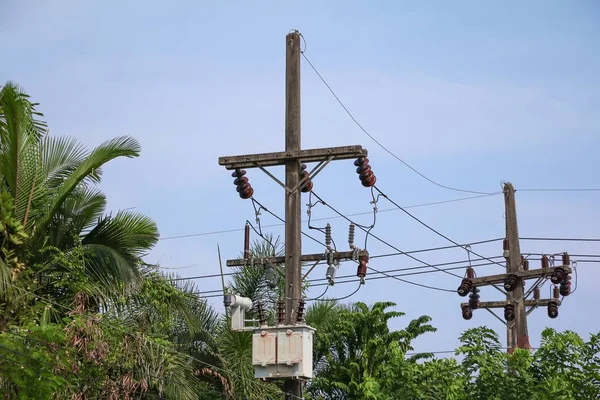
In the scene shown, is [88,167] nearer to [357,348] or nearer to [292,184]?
[292,184]

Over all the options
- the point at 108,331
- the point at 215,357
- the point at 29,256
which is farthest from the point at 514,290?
the point at 29,256

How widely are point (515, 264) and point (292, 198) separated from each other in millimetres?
10931

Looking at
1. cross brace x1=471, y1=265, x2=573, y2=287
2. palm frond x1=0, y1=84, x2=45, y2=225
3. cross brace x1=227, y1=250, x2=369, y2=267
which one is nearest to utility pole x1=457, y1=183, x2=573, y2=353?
cross brace x1=471, y1=265, x2=573, y2=287

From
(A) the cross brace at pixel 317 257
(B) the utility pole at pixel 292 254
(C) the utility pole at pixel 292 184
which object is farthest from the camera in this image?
(A) the cross brace at pixel 317 257

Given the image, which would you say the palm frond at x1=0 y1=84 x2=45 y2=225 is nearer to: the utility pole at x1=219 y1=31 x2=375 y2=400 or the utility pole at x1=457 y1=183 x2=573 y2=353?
the utility pole at x1=219 y1=31 x2=375 y2=400

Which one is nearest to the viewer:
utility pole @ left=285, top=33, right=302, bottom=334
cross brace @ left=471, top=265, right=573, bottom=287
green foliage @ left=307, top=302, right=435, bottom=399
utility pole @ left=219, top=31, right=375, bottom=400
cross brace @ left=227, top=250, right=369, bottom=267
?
utility pole @ left=219, top=31, right=375, bottom=400

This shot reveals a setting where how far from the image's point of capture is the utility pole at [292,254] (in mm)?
18109

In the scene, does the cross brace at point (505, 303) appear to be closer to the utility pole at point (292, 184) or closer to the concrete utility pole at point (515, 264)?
the concrete utility pole at point (515, 264)

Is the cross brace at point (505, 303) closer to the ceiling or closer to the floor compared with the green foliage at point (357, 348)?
closer to the ceiling

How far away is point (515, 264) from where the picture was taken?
28.3 metres

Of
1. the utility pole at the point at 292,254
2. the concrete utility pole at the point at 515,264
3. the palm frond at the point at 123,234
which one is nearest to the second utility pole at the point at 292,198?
the utility pole at the point at 292,254

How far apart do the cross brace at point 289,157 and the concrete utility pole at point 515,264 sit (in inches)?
403

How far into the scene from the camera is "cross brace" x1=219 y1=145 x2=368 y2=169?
739 inches

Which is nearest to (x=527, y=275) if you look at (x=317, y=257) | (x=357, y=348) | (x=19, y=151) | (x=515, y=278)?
(x=515, y=278)
